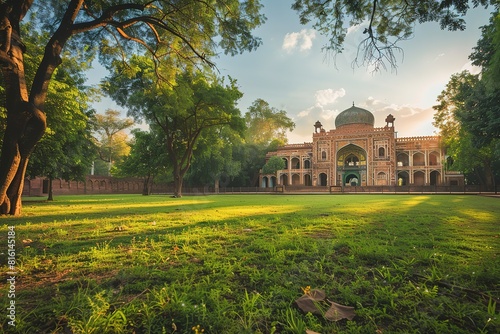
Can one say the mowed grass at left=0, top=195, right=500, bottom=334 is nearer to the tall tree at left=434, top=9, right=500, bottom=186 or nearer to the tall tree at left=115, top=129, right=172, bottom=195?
the tall tree at left=434, top=9, right=500, bottom=186

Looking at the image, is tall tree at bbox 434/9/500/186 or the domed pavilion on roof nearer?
tall tree at bbox 434/9/500/186

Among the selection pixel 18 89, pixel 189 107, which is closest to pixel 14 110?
pixel 18 89

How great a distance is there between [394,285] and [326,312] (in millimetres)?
803

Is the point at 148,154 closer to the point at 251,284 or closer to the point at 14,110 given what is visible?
the point at 14,110

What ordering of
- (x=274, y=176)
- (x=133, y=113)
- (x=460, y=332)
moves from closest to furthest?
(x=460, y=332) → (x=133, y=113) → (x=274, y=176)

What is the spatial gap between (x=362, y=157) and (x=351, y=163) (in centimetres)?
237

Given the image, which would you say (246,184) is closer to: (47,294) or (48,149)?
(48,149)

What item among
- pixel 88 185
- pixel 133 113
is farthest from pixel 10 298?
pixel 88 185

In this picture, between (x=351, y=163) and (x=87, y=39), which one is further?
→ (x=351, y=163)

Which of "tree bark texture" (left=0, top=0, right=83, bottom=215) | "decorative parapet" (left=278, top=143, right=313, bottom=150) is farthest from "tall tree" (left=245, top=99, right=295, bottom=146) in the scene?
"tree bark texture" (left=0, top=0, right=83, bottom=215)

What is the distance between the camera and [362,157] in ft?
143

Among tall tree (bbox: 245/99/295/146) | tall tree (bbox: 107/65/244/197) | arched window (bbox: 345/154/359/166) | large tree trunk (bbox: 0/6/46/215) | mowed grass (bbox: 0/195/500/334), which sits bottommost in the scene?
mowed grass (bbox: 0/195/500/334)

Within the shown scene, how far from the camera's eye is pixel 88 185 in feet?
127

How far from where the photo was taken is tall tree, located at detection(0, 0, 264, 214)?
566 centimetres
